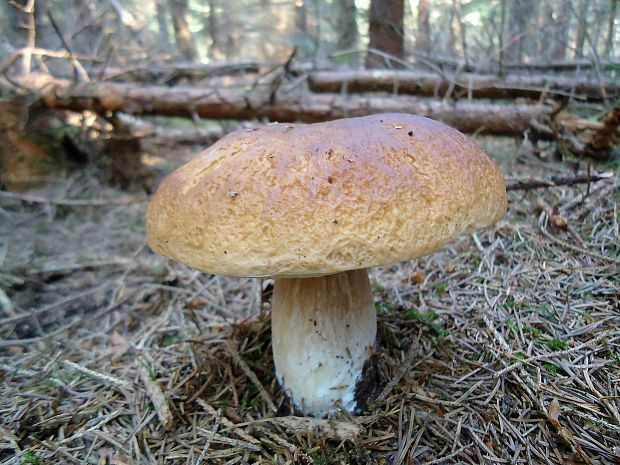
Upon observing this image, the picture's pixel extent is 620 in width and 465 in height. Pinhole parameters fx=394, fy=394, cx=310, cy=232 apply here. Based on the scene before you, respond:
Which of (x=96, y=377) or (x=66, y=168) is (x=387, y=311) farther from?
(x=66, y=168)

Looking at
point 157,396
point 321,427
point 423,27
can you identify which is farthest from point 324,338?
point 423,27

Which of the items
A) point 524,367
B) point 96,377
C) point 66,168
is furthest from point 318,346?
point 66,168

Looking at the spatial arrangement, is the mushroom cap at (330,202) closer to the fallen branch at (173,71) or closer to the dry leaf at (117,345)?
the dry leaf at (117,345)

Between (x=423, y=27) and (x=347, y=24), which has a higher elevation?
(x=347, y=24)

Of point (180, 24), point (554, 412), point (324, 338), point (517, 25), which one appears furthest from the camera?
point (180, 24)

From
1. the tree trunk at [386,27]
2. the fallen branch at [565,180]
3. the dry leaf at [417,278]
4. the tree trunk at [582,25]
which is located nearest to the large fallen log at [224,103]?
the tree trunk at [582,25]

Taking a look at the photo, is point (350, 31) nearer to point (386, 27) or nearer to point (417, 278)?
point (386, 27)

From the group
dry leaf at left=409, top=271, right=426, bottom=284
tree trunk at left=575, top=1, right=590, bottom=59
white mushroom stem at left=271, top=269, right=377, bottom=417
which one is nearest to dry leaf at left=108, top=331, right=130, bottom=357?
white mushroom stem at left=271, top=269, right=377, bottom=417
